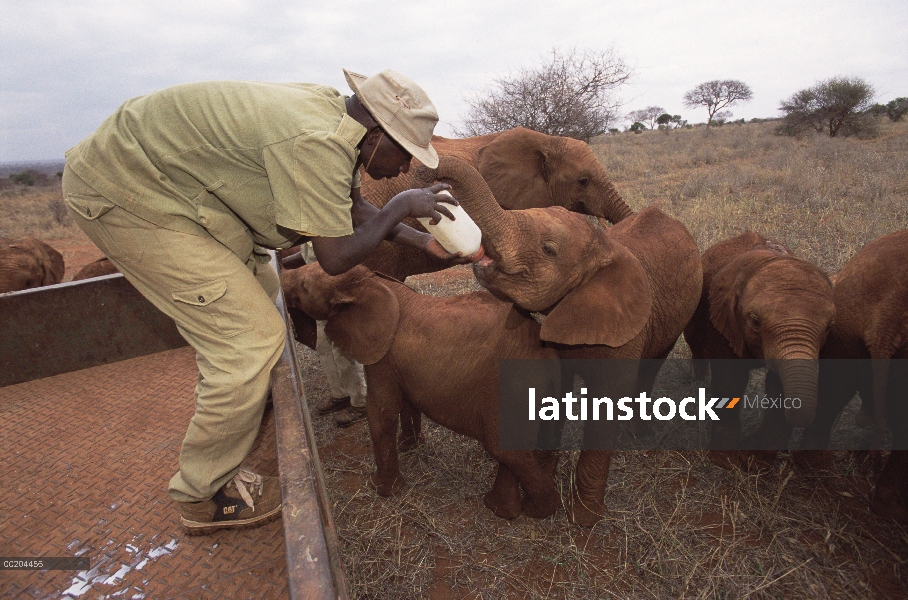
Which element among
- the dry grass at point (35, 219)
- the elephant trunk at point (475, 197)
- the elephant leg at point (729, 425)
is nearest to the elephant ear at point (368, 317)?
the elephant trunk at point (475, 197)

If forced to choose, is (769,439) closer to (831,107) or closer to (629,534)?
(629,534)

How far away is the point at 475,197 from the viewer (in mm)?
2779

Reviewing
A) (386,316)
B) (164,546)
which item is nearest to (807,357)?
(386,316)

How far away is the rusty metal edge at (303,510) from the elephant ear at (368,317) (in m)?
1.00

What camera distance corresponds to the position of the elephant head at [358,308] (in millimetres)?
3365

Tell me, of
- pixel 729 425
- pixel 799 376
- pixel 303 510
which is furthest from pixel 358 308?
Answer: pixel 729 425

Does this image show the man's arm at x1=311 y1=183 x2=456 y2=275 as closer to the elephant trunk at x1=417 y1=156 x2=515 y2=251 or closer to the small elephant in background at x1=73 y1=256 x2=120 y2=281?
the elephant trunk at x1=417 y1=156 x2=515 y2=251

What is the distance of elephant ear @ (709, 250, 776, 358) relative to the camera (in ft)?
11.5

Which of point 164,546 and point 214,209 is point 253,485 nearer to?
point 164,546

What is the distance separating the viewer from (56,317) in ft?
11.6

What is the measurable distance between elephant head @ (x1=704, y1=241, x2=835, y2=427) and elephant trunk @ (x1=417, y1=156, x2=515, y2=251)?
5.25 ft

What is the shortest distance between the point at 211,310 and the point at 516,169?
11.7 ft

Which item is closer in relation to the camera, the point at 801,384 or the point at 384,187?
the point at 801,384

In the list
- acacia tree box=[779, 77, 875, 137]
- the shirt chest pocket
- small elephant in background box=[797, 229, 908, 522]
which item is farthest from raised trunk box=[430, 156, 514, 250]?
acacia tree box=[779, 77, 875, 137]
